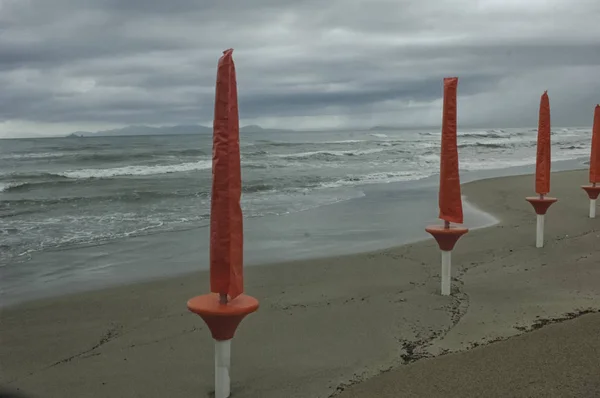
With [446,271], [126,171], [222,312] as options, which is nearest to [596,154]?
[446,271]

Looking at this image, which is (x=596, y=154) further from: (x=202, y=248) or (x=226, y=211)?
(x=226, y=211)

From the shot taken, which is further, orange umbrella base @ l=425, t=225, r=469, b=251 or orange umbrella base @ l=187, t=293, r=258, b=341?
orange umbrella base @ l=425, t=225, r=469, b=251

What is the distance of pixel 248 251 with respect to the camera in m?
10.1

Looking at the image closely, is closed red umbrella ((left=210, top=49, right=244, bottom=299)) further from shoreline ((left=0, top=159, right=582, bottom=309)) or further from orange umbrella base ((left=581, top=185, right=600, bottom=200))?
orange umbrella base ((left=581, top=185, right=600, bottom=200))

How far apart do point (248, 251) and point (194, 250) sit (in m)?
1.03

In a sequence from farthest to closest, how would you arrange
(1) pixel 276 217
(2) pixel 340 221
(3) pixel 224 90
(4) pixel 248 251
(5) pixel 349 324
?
(1) pixel 276 217 < (2) pixel 340 221 < (4) pixel 248 251 < (5) pixel 349 324 < (3) pixel 224 90

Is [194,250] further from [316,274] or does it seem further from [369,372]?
[369,372]

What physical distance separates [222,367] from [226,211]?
1170 millimetres

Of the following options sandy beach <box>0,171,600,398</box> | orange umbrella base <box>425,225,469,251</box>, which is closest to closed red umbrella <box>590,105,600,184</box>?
sandy beach <box>0,171,600,398</box>

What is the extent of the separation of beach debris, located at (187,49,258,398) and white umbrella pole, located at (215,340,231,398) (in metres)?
0.16

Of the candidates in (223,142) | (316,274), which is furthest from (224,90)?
(316,274)

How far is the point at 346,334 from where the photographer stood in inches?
212

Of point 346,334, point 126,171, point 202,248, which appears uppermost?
point 126,171

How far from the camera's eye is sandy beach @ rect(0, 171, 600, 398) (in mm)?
4152
